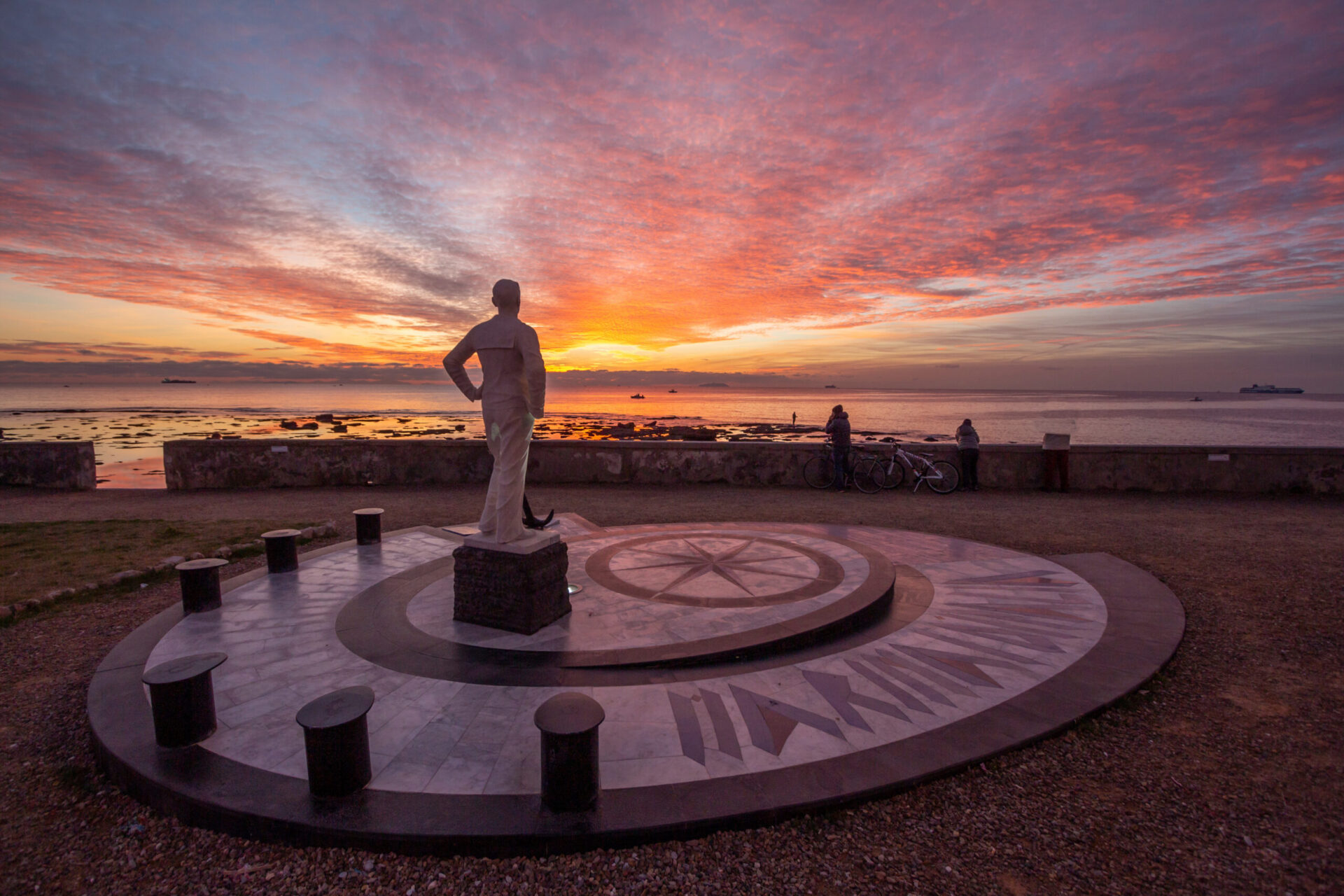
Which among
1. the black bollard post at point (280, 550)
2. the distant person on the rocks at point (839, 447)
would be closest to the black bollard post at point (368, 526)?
the black bollard post at point (280, 550)

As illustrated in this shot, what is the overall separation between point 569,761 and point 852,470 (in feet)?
39.9

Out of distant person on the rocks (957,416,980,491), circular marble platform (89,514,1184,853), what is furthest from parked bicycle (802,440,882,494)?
circular marble platform (89,514,1184,853)

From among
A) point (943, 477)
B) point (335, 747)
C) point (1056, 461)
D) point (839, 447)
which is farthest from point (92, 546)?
point (1056, 461)

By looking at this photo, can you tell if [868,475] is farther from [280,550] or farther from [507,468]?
[280,550]

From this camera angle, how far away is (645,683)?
14.8ft

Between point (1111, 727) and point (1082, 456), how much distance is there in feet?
38.1

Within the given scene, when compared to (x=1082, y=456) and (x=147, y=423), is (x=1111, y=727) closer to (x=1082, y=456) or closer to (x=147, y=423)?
(x=1082, y=456)

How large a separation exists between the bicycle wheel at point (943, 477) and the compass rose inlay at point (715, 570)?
23.0ft

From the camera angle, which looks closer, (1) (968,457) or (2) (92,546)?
(2) (92,546)

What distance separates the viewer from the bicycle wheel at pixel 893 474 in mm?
14086

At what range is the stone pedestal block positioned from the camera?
527 centimetres

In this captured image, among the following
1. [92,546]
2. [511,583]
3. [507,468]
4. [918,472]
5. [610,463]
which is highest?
[507,468]

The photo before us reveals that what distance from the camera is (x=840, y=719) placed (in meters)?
4.00

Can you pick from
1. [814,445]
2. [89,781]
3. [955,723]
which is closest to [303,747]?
[89,781]
